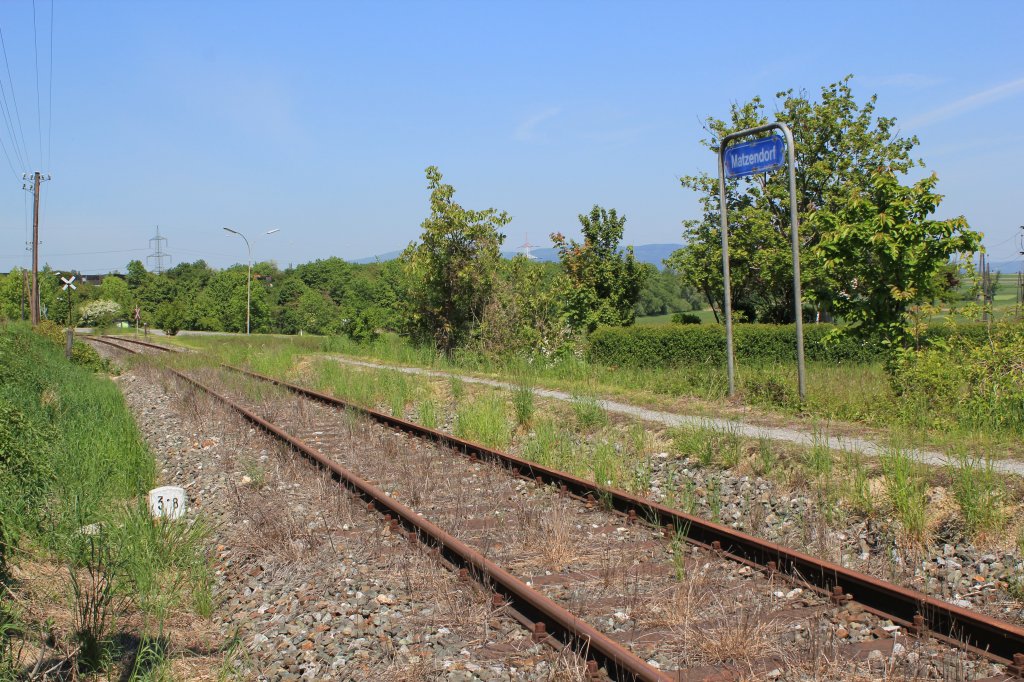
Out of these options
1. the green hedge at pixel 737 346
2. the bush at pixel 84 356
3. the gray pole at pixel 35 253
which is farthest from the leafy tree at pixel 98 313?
the green hedge at pixel 737 346

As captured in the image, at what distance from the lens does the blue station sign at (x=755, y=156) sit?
499 inches

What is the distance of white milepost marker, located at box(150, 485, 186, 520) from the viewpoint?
7770 mm

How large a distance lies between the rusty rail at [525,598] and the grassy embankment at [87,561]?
1617 mm

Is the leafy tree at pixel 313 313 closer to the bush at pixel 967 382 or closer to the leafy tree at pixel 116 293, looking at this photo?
the leafy tree at pixel 116 293

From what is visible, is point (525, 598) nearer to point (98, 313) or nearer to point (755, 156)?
point (755, 156)

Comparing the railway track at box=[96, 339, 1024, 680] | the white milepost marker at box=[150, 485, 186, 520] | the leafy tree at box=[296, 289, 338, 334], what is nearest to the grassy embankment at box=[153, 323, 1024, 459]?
the railway track at box=[96, 339, 1024, 680]

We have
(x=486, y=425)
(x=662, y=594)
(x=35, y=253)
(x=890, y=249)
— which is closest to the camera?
(x=662, y=594)

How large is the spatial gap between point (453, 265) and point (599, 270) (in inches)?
295

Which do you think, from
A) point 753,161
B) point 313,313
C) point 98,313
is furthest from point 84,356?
point 313,313

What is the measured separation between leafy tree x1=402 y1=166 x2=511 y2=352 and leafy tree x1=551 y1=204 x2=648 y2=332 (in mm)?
5575

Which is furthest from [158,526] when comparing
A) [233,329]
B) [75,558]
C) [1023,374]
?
[233,329]

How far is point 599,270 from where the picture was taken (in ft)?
104

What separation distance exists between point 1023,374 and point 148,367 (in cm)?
2604

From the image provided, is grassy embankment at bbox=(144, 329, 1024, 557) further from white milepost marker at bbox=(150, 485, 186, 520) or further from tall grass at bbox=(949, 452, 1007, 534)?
white milepost marker at bbox=(150, 485, 186, 520)
